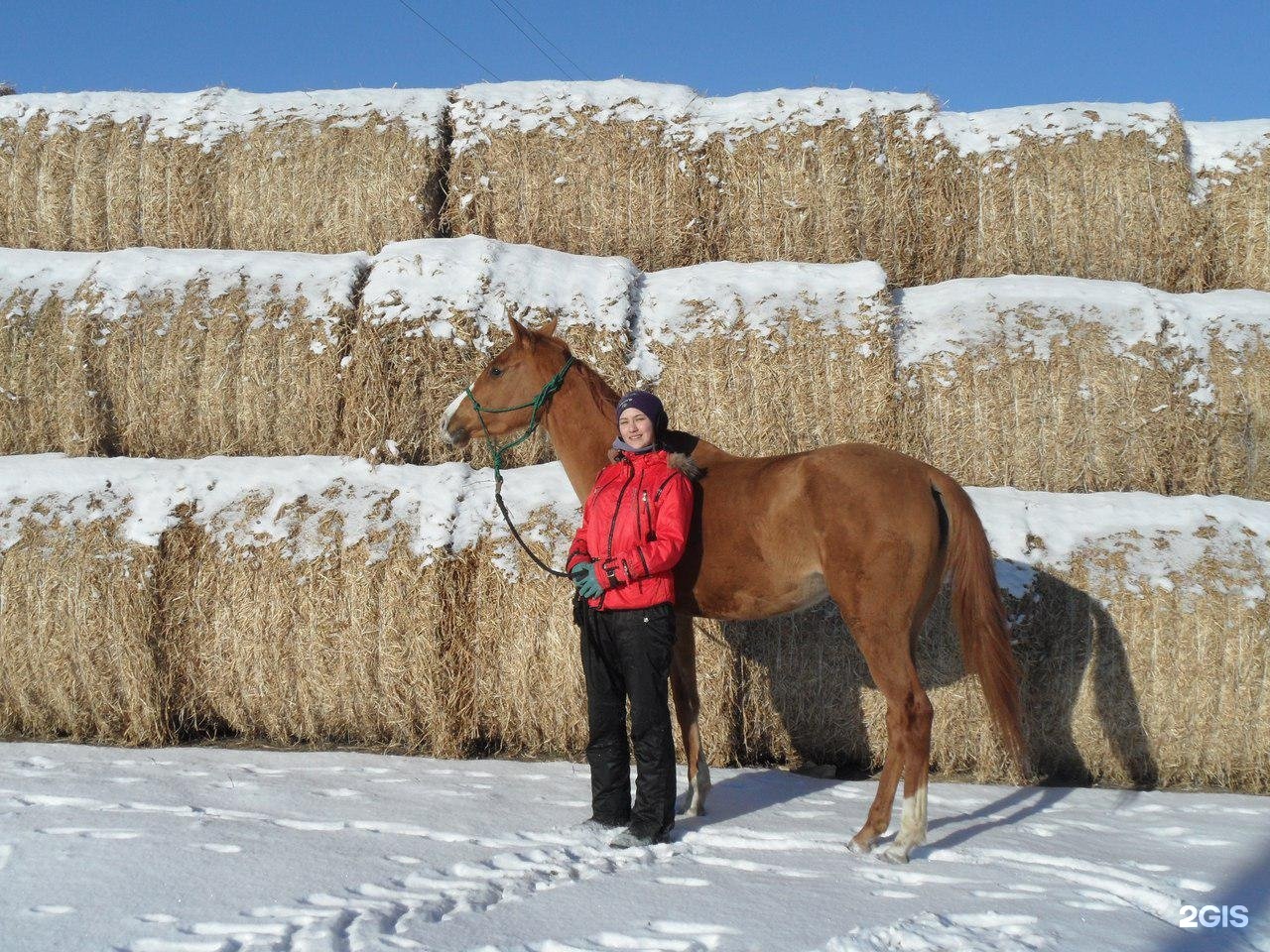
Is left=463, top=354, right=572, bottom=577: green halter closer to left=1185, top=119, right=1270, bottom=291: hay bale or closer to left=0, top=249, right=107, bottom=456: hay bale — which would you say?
left=0, top=249, right=107, bottom=456: hay bale

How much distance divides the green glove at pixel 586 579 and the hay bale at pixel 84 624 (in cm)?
260

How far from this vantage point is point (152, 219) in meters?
6.82

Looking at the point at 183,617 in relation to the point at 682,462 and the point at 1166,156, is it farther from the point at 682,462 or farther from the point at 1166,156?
the point at 1166,156

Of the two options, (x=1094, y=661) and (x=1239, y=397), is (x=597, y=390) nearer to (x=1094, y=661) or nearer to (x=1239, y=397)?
(x=1094, y=661)

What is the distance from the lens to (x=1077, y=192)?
252 inches

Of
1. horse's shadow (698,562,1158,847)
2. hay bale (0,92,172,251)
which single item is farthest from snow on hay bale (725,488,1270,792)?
hay bale (0,92,172,251)

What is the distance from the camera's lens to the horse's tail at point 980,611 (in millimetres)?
4023

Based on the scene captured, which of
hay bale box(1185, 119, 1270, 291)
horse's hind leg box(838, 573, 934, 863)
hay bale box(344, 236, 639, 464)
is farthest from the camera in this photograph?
hay bale box(1185, 119, 1270, 291)

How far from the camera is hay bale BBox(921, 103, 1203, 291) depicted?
6.34 m

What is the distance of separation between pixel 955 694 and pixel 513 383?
2.57 meters

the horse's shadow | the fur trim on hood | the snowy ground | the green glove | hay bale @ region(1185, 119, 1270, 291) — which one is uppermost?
hay bale @ region(1185, 119, 1270, 291)

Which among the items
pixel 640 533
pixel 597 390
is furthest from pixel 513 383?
pixel 640 533

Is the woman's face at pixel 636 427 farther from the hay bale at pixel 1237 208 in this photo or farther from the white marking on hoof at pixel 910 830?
the hay bale at pixel 1237 208

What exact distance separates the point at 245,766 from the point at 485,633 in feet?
4.21
